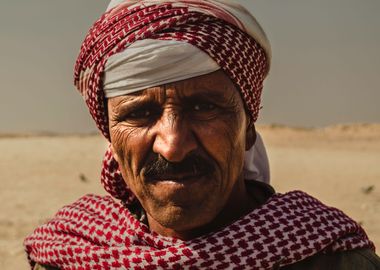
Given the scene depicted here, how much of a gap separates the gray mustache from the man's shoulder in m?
0.60

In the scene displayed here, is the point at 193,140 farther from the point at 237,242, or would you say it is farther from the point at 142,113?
the point at 237,242

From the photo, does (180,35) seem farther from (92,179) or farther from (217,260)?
(92,179)

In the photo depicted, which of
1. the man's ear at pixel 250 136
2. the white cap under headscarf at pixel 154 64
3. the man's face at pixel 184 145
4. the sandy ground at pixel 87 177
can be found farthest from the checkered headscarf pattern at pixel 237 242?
the sandy ground at pixel 87 177

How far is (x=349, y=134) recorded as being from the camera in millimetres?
38000

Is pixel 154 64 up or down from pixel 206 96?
up

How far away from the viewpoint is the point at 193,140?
2877 mm

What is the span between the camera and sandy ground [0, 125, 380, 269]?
1143cm

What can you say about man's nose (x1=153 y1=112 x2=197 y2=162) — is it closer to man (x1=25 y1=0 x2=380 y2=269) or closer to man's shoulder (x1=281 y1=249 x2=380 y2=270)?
man (x1=25 y1=0 x2=380 y2=269)

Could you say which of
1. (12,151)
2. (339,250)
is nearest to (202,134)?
(339,250)

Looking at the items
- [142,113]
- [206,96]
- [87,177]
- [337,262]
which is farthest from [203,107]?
[87,177]

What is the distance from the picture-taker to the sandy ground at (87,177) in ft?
37.5

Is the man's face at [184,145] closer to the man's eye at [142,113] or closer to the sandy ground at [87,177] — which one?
the man's eye at [142,113]

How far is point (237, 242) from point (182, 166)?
17.6 inches

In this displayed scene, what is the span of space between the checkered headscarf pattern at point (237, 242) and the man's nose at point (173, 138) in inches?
18.1
